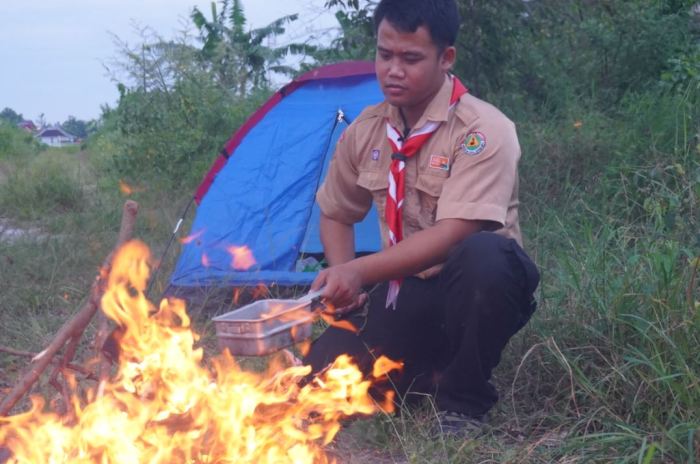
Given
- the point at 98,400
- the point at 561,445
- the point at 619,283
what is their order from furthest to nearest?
1. the point at 619,283
2. the point at 561,445
3. the point at 98,400

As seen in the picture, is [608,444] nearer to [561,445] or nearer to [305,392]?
[561,445]

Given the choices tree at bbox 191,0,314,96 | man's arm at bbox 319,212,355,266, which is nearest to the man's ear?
man's arm at bbox 319,212,355,266

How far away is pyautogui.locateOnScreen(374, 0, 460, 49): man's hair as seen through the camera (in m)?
2.75

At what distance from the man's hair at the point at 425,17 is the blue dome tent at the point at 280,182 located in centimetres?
212

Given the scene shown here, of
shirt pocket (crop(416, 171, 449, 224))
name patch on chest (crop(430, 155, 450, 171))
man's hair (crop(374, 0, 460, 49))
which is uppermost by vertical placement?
man's hair (crop(374, 0, 460, 49))

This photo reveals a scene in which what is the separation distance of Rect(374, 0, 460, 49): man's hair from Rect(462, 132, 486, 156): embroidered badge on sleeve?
0.30 m

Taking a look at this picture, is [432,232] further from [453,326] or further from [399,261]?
[453,326]

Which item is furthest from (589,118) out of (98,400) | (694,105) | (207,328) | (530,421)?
(98,400)

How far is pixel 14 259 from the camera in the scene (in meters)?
5.20

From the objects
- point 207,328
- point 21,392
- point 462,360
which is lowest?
point 207,328

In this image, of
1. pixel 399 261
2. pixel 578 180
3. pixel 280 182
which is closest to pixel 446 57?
pixel 399 261

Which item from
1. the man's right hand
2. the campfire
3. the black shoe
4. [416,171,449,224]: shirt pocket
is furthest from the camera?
[416,171,449,224]: shirt pocket

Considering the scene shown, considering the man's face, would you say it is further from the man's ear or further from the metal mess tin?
the metal mess tin

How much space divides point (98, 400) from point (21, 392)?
256 mm
